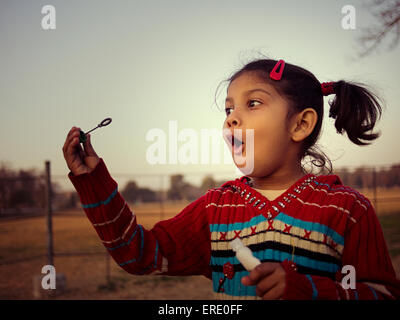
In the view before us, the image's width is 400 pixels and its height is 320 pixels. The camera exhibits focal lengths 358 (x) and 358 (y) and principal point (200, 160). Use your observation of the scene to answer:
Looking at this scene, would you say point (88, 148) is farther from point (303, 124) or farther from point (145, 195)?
point (145, 195)

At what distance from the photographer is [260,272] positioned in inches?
43.4

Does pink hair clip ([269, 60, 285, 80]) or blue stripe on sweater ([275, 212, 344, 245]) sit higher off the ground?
pink hair clip ([269, 60, 285, 80])

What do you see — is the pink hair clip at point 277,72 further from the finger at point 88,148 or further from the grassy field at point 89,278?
the grassy field at point 89,278

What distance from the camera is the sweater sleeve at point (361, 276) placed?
1185mm

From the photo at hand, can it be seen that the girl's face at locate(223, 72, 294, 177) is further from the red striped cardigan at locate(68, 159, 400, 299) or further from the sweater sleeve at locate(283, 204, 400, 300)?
the sweater sleeve at locate(283, 204, 400, 300)

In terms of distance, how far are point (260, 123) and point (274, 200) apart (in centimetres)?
34

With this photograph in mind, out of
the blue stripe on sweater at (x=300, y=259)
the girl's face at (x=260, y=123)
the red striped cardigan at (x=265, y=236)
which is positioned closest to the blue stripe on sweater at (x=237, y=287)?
the red striped cardigan at (x=265, y=236)

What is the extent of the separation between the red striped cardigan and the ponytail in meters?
0.39

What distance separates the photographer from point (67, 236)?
49.7 feet

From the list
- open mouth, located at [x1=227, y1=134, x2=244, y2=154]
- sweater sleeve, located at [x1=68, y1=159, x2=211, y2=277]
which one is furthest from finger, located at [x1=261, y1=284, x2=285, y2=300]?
open mouth, located at [x1=227, y1=134, x2=244, y2=154]

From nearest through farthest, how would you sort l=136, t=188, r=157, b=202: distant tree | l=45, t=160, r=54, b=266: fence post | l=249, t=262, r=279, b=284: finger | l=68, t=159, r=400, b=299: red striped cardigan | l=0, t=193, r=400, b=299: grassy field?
l=249, t=262, r=279, b=284: finger, l=68, t=159, r=400, b=299: red striped cardigan, l=45, t=160, r=54, b=266: fence post, l=0, t=193, r=400, b=299: grassy field, l=136, t=188, r=157, b=202: distant tree

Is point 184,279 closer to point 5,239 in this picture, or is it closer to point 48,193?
point 48,193

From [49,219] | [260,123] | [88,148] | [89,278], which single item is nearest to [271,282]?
[260,123]

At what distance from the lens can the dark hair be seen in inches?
68.1
